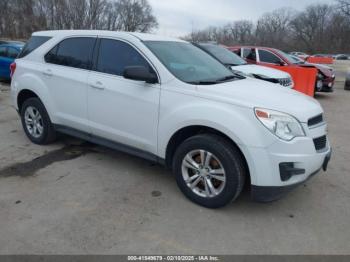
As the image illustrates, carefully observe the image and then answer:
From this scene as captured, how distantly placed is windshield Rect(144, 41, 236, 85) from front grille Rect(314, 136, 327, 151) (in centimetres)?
127

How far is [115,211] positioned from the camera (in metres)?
3.36

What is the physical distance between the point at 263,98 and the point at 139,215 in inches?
68.6

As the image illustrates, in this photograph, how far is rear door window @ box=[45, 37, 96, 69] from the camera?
173 inches

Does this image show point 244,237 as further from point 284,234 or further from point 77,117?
point 77,117

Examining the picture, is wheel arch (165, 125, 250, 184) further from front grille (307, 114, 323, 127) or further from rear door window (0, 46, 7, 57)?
rear door window (0, 46, 7, 57)

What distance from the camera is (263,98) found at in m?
3.29

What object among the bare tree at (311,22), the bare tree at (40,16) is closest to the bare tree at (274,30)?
the bare tree at (311,22)

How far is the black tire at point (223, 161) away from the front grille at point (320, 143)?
775 mm

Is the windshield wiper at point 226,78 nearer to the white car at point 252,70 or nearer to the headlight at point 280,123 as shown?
the headlight at point 280,123

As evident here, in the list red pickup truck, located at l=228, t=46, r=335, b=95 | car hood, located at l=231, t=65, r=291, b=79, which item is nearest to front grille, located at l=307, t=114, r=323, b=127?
car hood, located at l=231, t=65, r=291, b=79

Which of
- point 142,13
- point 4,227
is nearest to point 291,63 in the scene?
point 4,227

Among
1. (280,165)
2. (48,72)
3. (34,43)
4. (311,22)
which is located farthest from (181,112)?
(311,22)

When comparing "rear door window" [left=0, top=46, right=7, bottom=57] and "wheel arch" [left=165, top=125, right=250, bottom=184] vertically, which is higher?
"rear door window" [left=0, top=46, right=7, bottom=57]

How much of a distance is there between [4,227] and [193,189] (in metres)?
1.89
